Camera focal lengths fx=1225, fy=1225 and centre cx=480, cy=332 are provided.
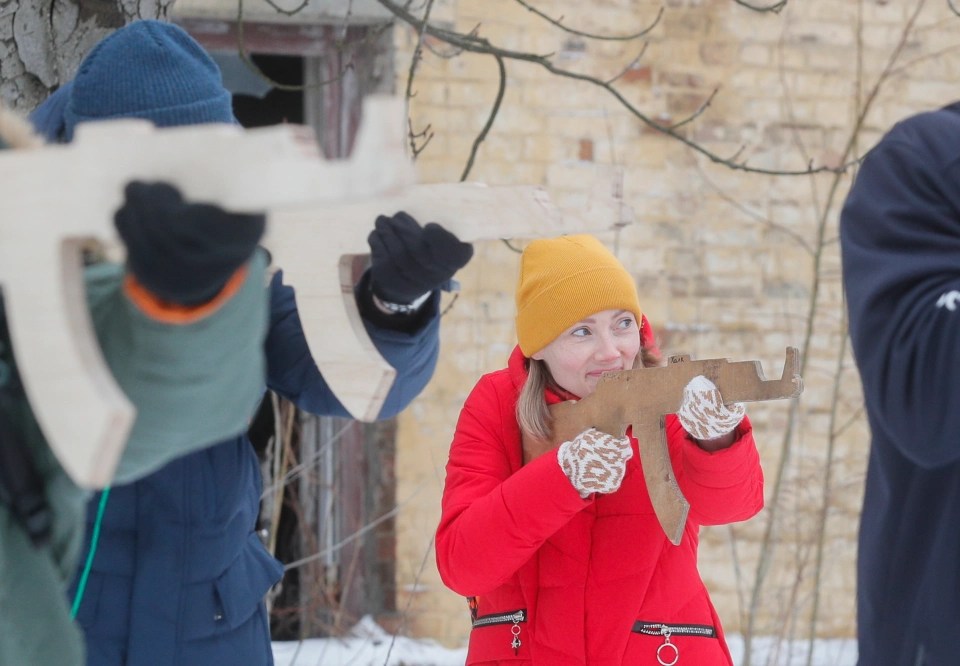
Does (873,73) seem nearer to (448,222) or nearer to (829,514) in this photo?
(829,514)

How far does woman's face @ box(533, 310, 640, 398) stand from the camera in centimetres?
245

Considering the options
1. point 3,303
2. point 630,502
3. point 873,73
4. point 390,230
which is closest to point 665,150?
point 873,73

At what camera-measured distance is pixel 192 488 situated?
197 cm

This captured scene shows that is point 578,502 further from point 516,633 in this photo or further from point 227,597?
point 227,597

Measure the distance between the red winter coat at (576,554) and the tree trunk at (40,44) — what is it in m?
1.23

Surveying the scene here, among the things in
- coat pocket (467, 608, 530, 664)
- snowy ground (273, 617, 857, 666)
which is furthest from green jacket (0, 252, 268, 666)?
snowy ground (273, 617, 857, 666)

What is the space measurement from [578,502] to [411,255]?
2.50 ft

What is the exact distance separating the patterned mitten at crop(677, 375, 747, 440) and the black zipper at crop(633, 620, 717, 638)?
41 centimetres

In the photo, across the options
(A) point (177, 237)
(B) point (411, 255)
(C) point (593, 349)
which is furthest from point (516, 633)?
(A) point (177, 237)

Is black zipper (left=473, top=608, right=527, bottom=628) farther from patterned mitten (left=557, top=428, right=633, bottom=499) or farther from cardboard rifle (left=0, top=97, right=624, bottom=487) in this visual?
cardboard rifle (left=0, top=97, right=624, bottom=487)

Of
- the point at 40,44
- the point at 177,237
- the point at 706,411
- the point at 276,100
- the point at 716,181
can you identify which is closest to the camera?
the point at 177,237

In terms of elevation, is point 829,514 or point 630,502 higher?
point 630,502

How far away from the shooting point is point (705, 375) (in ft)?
6.97

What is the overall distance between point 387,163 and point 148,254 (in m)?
0.26
